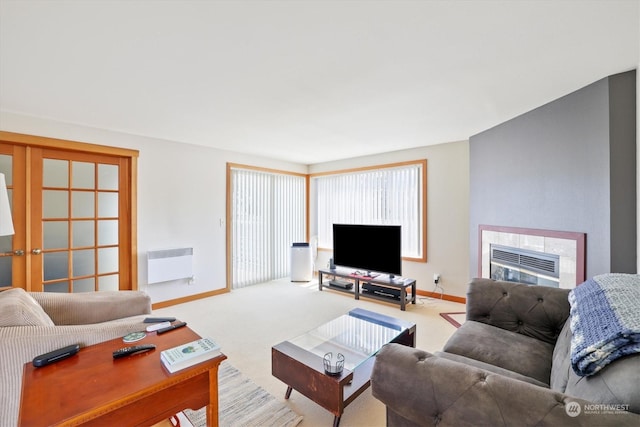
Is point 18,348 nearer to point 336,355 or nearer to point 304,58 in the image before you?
point 336,355

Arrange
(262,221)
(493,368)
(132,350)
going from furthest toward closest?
(262,221)
(493,368)
(132,350)

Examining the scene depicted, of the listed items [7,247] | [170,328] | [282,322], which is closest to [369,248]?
[282,322]

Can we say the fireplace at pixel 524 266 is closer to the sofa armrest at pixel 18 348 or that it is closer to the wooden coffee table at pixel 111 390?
the wooden coffee table at pixel 111 390

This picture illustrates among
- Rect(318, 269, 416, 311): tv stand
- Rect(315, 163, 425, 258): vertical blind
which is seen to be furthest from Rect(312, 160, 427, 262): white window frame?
Rect(318, 269, 416, 311): tv stand

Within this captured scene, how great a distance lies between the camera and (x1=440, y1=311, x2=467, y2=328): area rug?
126 inches

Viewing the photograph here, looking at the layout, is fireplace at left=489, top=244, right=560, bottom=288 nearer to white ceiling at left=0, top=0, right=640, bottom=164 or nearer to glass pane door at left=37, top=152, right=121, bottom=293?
white ceiling at left=0, top=0, right=640, bottom=164

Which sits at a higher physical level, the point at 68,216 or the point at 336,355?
the point at 68,216

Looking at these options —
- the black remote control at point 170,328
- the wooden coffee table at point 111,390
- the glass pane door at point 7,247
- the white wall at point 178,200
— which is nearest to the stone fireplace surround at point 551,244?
the wooden coffee table at point 111,390

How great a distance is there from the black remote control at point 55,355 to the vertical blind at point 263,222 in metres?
3.32

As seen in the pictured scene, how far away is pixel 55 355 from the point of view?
1221mm

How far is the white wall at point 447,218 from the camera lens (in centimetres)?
383

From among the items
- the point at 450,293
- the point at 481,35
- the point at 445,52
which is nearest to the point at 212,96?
the point at 445,52

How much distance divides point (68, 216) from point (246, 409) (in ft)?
10.0

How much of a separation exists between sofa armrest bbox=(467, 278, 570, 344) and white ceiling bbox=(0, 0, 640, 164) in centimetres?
158
